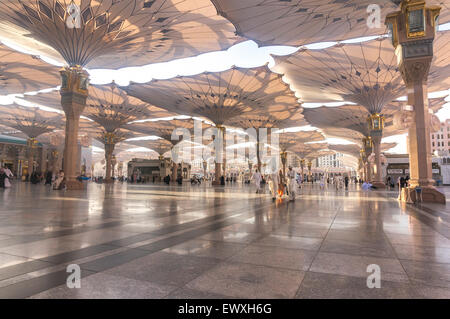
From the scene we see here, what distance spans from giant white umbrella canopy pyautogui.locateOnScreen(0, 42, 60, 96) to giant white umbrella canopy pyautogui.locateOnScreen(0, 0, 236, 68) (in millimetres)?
1840

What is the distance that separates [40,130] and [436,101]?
56208 millimetres

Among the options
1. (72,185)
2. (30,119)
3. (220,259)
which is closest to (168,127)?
(30,119)

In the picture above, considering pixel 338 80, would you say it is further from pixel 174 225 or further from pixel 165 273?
pixel 165 273

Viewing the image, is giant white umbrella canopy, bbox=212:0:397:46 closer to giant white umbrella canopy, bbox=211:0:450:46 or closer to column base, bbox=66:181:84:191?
giant white umbrella canopy, bbox=211:0:450:46

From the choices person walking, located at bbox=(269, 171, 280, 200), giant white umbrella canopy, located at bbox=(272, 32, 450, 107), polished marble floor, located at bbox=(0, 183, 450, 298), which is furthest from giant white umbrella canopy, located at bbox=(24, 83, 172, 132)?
polished marble floor, located at bbox=(0, 183, 450, 298)

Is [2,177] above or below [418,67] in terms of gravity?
below

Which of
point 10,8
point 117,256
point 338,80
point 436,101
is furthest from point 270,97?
point 117,256

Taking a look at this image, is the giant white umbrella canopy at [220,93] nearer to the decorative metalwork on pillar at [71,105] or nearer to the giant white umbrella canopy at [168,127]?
the giant white umbrella canopy at [168,127]

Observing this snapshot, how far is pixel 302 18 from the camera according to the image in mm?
17094

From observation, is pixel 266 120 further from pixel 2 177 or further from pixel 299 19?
pixel 2 177

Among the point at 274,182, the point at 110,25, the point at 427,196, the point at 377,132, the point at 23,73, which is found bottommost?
the point at 427,196

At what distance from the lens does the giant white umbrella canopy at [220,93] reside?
27.4 metres

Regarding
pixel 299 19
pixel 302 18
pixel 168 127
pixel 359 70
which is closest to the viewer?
pixel 302 18

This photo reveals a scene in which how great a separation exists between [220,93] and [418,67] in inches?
868
